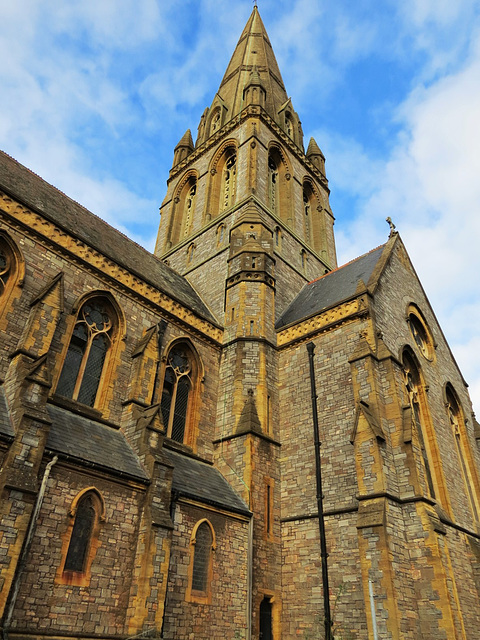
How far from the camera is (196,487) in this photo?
537 inches

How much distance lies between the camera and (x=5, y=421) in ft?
33.8

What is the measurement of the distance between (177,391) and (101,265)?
5.07 metres

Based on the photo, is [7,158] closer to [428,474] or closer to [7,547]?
[7,547]

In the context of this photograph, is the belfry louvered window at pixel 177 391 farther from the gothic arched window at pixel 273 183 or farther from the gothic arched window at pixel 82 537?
the gothic arched window at pixel 273 183

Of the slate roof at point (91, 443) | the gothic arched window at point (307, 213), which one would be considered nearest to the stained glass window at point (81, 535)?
the slate roof at point (91, 443)

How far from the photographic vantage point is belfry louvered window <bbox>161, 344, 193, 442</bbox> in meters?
16.2

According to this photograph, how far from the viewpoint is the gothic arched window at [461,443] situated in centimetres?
1847

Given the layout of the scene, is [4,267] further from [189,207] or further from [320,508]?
[189,207]

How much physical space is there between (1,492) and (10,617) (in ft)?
7.32

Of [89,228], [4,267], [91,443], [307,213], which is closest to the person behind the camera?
[91,443]

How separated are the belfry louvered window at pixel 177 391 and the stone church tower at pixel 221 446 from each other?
94 millimetres

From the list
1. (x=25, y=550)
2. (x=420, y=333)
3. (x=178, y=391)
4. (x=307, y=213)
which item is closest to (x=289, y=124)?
(x=307, y=213)

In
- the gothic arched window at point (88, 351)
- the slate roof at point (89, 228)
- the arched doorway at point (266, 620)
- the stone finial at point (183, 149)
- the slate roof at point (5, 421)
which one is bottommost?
the arched doorway at point (266, 620)

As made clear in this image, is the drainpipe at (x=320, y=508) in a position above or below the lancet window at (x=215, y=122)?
below
